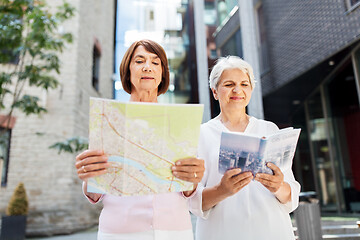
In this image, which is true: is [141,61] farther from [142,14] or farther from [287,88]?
[142,14]

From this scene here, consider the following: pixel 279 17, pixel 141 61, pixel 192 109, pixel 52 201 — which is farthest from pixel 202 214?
pixel 279 17

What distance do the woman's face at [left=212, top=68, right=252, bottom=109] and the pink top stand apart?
2.04ft

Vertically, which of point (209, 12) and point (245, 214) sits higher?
point (209, 12)

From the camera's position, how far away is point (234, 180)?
139 centimetres

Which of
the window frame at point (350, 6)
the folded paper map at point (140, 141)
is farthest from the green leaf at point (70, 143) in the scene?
the window frame at point (350, 6)

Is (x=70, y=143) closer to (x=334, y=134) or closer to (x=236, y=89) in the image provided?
(x=236, y=89)

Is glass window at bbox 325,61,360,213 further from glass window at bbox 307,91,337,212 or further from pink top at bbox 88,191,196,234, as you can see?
pink top at bbox 88,191,196,234

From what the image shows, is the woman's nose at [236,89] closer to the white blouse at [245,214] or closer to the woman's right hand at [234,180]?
the white blouse at [245,214]

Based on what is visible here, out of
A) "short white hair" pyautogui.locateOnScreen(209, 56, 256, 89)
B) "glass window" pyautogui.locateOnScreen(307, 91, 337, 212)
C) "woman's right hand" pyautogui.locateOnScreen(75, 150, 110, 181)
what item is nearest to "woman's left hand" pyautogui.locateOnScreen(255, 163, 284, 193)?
"short white hair" pyautogui.locateOnScreen(209, 56, 256, 89)

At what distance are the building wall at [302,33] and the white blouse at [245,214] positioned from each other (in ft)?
19.4

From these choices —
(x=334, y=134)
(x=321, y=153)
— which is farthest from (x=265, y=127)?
(x=321, y=153)

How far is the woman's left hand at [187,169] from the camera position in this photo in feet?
4.03

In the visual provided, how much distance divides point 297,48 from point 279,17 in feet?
4.74

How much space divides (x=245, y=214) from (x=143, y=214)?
55cm
